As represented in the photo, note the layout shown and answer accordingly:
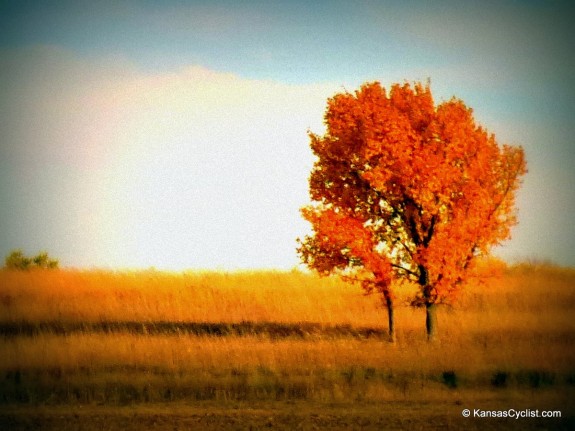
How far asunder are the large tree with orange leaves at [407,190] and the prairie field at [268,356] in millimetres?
2155

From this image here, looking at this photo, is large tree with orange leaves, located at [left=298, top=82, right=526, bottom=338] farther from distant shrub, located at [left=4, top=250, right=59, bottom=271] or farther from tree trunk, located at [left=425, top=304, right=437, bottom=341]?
distant shrub, located at [left=4, top=250, right=59, bottom=271]

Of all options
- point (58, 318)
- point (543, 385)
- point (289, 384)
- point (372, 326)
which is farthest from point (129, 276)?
point (543, 385)

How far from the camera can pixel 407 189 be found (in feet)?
80.4

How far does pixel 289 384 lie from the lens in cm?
1772

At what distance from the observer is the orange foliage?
24.3 meters

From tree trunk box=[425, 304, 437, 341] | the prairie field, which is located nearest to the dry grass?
the prairie field

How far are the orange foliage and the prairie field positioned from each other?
229 centimetres

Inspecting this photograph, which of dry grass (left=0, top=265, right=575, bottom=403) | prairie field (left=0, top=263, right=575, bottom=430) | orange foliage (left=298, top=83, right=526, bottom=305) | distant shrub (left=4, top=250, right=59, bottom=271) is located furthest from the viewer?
distant shrub (left=4, top=250, right=59, bottom=271)

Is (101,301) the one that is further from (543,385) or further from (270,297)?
(543,385)

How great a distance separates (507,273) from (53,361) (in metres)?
35.5

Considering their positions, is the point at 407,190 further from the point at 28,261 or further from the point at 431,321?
the point at 28,261

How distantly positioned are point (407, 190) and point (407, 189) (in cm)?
7

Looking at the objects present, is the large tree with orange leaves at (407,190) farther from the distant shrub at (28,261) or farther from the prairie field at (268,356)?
the distant shrub at (28,261)

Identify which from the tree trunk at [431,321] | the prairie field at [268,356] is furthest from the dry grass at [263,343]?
the tree trunk at [431,321]
